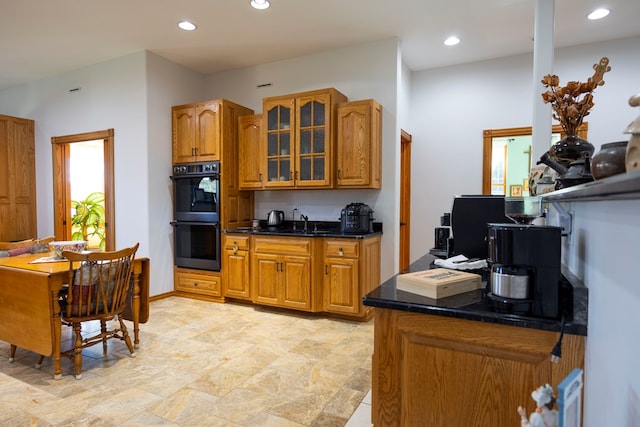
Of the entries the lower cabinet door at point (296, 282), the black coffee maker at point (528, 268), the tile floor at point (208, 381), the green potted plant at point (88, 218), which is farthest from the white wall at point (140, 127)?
the black coffee maker at point (528, 268)

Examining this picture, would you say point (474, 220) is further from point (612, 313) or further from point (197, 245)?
point (197, 245)

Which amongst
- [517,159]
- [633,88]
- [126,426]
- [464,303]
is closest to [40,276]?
[126,426]

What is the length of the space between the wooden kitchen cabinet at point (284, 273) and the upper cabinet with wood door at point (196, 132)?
1267 millimetres

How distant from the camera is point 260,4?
3.26 m

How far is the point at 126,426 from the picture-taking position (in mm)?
1940

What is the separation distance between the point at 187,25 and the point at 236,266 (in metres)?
2.64

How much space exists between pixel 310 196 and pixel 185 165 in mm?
1621

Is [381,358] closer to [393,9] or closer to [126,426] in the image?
[126,426]

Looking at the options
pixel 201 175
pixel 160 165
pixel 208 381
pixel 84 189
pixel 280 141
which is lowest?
pixel 208 381

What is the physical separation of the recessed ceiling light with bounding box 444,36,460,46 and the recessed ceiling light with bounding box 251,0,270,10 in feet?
6.61

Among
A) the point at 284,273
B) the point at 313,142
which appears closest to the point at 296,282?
the point at 284,273

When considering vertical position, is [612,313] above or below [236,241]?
above

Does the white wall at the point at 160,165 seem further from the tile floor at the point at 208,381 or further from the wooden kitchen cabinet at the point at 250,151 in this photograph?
the tile floor at the point at 208,381

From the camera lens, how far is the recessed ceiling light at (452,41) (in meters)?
3.91
